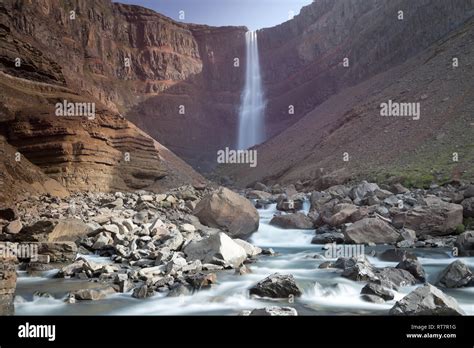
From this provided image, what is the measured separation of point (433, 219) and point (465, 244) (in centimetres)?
247

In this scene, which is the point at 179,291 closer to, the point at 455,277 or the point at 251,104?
the point at 455,277

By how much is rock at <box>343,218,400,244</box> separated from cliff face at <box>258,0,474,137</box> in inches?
1964

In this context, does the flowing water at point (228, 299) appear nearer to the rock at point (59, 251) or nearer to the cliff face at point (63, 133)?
the rock at point (59, 251)

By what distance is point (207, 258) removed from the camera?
38.7 feet

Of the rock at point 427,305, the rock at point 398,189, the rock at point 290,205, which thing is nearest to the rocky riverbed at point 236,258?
the rock at point 427,305

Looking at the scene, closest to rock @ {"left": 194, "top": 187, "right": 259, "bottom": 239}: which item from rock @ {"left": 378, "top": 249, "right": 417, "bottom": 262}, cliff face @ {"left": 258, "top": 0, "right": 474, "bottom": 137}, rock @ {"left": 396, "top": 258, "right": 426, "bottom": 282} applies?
rock @ {"left": 378, "top": 249, "right": 417, "bottom": 262}

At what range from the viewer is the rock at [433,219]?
611 inches

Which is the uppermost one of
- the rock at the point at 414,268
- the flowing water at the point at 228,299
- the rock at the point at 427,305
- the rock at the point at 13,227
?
the rock at the point at 13,227

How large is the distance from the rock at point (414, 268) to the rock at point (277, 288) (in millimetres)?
3182

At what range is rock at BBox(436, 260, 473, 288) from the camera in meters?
9.70
